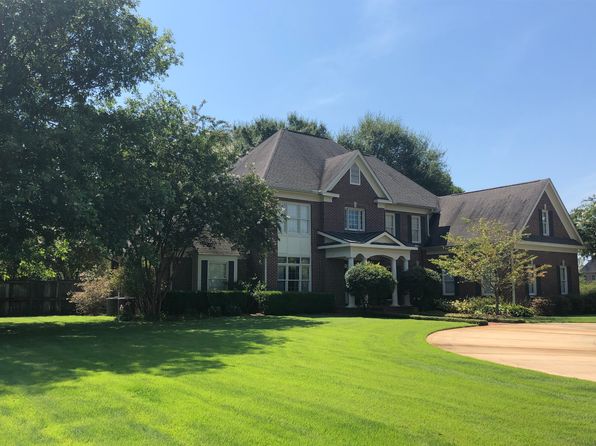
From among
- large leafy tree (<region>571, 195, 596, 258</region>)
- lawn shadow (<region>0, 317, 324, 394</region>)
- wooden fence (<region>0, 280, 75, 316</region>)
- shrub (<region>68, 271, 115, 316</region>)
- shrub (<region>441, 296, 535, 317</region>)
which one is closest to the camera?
lawn shadow (<region>0, 317, 324, 394</region>)

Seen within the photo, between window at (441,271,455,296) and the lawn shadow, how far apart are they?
19387 mm

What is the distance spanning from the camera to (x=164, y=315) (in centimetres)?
2420

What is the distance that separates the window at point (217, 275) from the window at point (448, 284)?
14109mm

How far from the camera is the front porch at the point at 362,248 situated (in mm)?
29219

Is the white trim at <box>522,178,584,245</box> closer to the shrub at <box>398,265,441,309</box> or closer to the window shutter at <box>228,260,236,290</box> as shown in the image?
the shrub at <box>398,265,441,309</box>

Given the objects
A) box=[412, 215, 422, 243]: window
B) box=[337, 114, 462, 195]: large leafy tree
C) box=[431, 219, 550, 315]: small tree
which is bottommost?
box=[431, 219, 550, 315]: small tree

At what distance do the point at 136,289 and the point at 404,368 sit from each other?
16.6 metres

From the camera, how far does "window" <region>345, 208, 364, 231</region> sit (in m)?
32.1

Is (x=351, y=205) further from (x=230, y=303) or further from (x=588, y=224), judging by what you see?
(x=588, y=224)

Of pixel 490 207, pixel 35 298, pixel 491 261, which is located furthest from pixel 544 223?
pixel 35 298

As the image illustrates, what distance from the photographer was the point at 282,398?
699 centimetres

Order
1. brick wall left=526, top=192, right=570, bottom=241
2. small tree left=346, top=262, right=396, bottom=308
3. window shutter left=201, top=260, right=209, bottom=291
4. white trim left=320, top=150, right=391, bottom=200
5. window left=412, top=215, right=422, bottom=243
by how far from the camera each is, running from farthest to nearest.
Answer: window left=412, top=215, right=422, bottom=243
brick wall left=526, top=192, right=570, bottom=241
white trim left=320, top=150, right=391, bottom=200
window shutter left=201, top=260, right=209, bottom=291
small tree left=346, top=262, right=396, bottom=308

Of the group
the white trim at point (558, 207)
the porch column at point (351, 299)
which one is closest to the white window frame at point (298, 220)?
the porch column at point (351, 299)

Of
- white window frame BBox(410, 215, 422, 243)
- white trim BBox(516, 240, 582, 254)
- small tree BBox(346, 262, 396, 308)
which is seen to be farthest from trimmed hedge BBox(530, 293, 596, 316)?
small tree BBox(346, 262, 396, 308)
